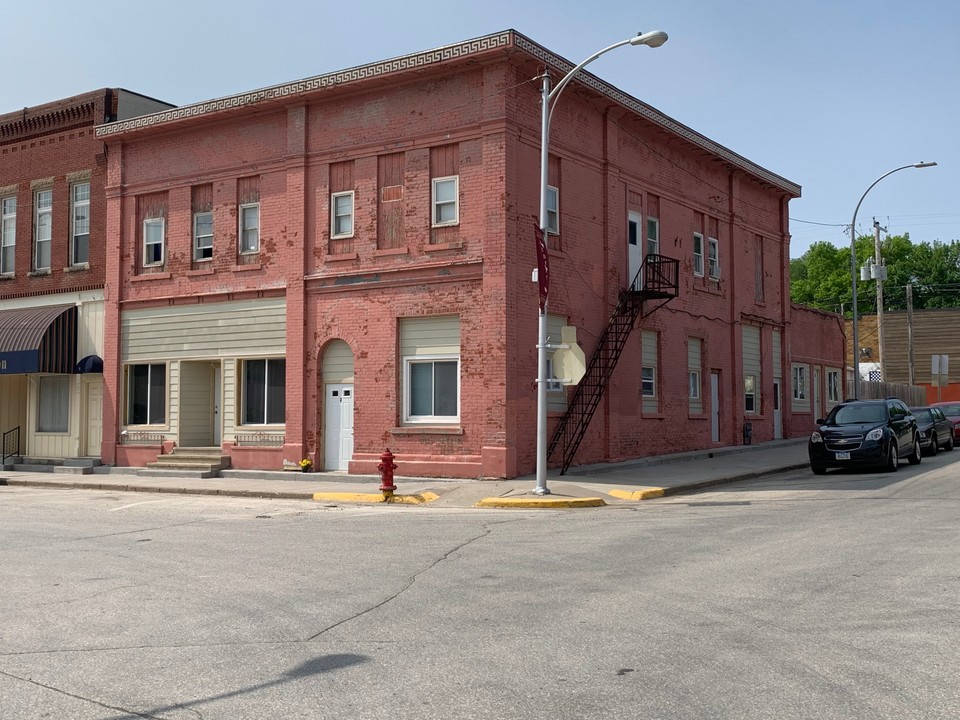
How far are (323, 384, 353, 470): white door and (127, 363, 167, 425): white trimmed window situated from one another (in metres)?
5.51

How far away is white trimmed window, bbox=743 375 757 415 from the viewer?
30984mm

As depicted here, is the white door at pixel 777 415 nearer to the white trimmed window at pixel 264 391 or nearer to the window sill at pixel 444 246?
the window sill at pixel 444 246

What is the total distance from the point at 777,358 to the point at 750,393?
9.05 ft

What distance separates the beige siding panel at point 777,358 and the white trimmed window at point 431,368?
15908mm

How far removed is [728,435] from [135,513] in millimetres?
18283

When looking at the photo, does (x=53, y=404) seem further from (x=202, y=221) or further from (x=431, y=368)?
(x=431, y=368)

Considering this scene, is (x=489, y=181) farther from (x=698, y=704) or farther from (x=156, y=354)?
(x=698, y=704)

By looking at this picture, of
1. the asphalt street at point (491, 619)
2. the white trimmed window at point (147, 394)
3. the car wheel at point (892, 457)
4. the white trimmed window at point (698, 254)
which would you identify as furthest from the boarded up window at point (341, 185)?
the car wheel at point (892, 457)

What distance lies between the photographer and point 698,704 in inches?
211

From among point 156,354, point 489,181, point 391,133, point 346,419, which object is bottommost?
point 346,419

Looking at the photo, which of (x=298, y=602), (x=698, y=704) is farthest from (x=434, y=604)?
(x=698, y=704)

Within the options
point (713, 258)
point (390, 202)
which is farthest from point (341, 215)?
point (713, 258)

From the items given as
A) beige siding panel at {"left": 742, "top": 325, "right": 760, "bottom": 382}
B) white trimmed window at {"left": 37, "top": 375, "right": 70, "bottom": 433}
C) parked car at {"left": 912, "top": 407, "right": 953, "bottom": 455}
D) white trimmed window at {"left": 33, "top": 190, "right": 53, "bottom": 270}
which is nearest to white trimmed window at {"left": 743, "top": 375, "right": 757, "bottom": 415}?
beige siding panel at {"left": 742, "top": 325, "right": 760, "bottom": 382}

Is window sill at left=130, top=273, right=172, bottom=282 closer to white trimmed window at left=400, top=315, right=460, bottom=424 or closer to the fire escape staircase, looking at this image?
white trimmed window at left=400, top=315, right=460, bottom=424
